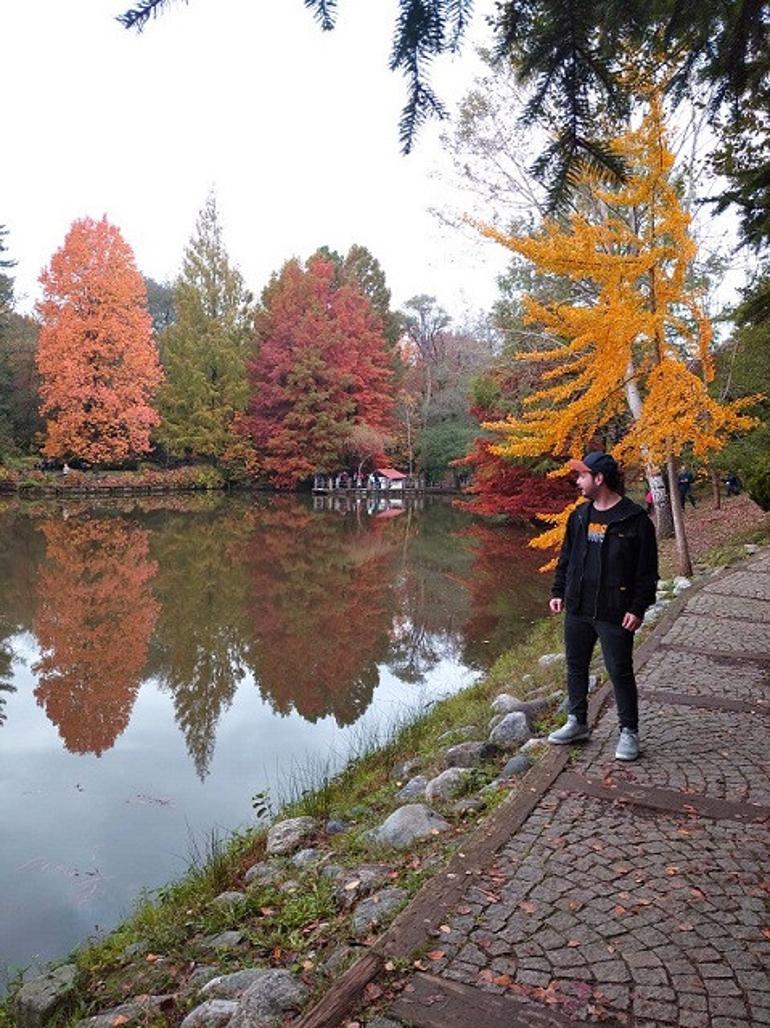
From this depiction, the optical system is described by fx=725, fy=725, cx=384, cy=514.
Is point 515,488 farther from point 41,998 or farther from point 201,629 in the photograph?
point 41,998

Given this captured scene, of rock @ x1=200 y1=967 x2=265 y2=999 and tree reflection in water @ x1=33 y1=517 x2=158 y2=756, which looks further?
tree reflection in water @ x1=33 y1=517 x2=158 y2=756

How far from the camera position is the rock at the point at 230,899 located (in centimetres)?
349

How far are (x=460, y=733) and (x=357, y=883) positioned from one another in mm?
2325

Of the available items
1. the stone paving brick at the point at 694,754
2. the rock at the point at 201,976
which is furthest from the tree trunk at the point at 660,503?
the rock at the point at 201,976

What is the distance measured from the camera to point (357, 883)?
10.7 ft

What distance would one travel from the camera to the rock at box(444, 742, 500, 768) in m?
4.62

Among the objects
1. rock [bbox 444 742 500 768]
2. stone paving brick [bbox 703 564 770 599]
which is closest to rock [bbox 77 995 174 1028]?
rock [bbox 444 742 500 768]

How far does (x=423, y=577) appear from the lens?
15453 millimetres

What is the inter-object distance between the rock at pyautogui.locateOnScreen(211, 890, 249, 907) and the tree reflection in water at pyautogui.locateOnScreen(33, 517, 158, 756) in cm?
352

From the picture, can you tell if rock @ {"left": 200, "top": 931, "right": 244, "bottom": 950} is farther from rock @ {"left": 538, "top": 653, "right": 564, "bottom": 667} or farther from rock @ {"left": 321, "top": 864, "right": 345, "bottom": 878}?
rock @ {"left": 538, "top": 653, "right": 564, "bottom": 667}

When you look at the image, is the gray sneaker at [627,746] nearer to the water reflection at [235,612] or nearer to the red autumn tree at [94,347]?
the water reflection at [235,612]

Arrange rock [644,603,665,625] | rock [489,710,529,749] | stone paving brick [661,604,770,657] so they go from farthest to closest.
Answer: rock [644,603,665,625] → stone paving brick [661,604,770,657] → rock [489,710,529,749]

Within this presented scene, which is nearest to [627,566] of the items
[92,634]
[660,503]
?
[92,634]

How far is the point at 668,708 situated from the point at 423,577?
10.7 m
